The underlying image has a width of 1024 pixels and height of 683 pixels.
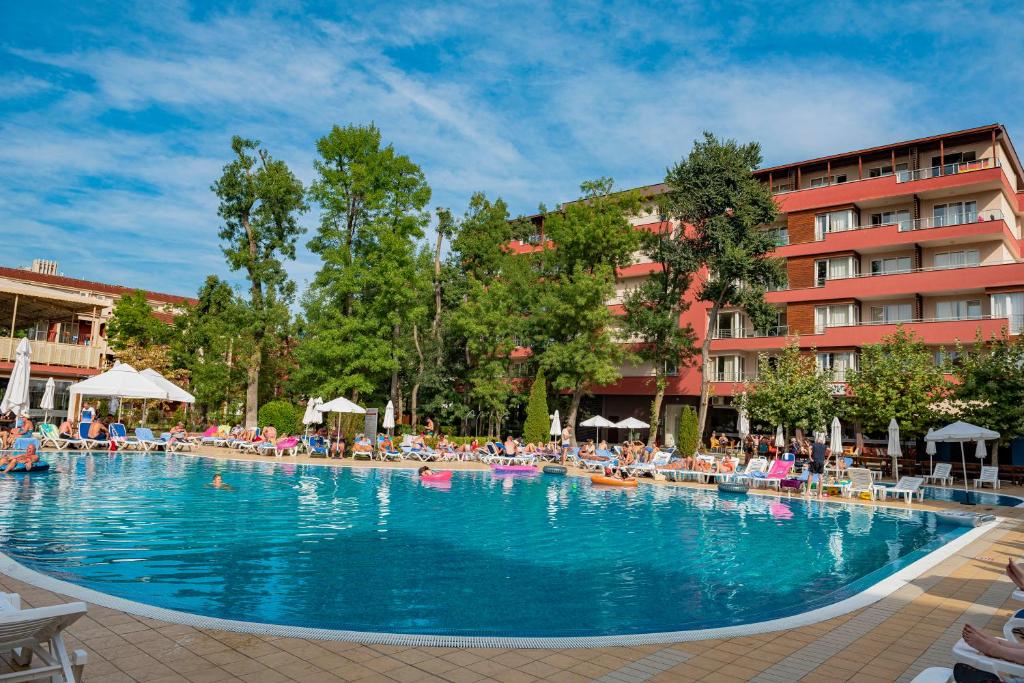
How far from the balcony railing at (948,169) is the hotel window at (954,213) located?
1.87m

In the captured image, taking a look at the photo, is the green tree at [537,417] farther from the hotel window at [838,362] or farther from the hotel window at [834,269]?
the hotel window at [834,269]

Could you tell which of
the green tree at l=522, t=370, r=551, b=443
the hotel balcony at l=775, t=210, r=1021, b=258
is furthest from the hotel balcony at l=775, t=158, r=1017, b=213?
the green tree at l=522, t=370, r=551, b=443

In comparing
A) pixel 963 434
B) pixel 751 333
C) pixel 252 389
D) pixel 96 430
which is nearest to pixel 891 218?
pixel 751 333

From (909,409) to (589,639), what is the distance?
88.6 feet

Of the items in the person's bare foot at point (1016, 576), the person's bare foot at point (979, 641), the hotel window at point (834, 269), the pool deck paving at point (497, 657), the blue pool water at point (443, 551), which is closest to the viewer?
the person's bare foot at point (979, 641)

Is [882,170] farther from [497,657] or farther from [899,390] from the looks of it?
[497,657]

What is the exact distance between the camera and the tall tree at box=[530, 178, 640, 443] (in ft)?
122

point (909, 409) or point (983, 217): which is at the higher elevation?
point (983, 217)

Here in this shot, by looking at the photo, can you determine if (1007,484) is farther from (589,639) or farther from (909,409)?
(589,639)

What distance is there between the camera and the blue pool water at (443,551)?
7.93 metres

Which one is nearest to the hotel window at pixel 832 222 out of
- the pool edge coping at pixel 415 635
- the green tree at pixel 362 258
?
the green tree at pixel 362 258

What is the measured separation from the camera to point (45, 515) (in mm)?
12391

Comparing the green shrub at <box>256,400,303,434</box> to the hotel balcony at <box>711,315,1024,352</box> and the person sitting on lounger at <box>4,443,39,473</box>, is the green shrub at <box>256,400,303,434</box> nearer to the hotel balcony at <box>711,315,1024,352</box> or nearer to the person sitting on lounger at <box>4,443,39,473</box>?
the person sitting on lounger at <box>4,443,39,473</box>

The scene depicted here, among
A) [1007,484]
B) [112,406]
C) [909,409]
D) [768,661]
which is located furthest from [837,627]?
[112,406]
